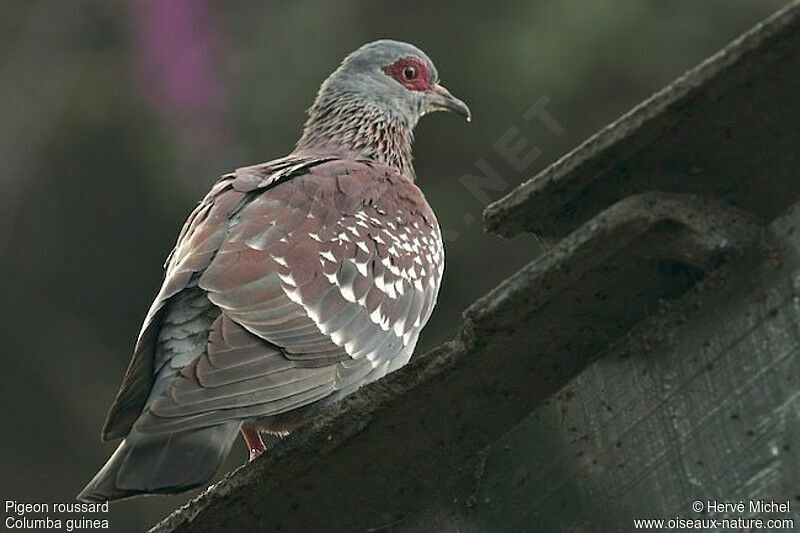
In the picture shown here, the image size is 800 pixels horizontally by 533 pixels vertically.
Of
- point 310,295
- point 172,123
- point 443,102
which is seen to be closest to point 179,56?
point 172,123

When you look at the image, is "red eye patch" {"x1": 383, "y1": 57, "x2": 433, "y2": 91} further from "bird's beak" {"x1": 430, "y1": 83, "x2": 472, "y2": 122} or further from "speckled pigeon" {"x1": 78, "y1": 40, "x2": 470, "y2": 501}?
"speckled pigeon" {"x1": 78, "y1": 40, "x2": 470, "y2": 501}

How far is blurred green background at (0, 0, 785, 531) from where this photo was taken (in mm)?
9273

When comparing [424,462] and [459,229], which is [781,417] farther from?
[459,229]

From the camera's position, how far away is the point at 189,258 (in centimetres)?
429

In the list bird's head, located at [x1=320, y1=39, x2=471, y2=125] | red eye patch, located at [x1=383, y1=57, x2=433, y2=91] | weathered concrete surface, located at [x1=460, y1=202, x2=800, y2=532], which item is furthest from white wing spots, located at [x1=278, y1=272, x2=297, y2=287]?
red eye patch, located at [x1=383, y1=57, x2=433, y2=91]

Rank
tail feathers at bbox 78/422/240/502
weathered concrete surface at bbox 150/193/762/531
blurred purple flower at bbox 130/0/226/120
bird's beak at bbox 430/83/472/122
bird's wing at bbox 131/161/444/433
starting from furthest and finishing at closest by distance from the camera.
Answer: blurred purple flower at bbox 130/0/226/120 → bird's beak at bbox 430/83/472/122 → bird's wing at bbox 131/161/444/433 → tail feathers at bbox 78/422/240/502 → weathered concrete surface at bbox 150/193/762/531

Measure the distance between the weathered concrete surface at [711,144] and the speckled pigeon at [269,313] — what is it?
895 mm

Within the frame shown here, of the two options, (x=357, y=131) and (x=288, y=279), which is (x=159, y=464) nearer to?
(x=288, y=279)

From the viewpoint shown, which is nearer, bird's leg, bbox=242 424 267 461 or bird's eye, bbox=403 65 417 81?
bird's leg, bbox=242 424 267 461

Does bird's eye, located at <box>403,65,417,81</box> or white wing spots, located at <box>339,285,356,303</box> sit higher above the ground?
bird's eye, located at <box>403,65,417,81</box>

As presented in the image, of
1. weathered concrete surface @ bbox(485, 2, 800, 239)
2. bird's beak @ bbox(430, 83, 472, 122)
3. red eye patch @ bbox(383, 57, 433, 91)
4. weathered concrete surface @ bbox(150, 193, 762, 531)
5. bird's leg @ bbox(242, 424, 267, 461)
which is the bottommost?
bird's leg @ bbox(242, 424, 267, 461)

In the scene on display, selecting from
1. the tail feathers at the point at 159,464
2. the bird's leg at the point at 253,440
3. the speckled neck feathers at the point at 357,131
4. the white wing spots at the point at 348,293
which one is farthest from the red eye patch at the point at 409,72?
the tail feathers at the point at 159,464

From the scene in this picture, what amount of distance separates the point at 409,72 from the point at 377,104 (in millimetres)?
230

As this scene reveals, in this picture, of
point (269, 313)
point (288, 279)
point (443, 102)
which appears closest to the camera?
point (269, 313)
